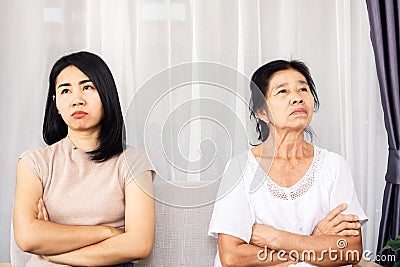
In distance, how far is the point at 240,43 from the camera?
10.5 ft

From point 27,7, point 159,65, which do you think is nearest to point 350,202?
point 159,65

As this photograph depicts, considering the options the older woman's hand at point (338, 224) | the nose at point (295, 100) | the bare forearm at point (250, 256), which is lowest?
the bare forearm at point (250, 256)

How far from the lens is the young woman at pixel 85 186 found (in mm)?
2414

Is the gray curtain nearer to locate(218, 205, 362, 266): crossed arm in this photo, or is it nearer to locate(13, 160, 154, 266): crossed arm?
locate(218, 205, 362, 266): crossed arm

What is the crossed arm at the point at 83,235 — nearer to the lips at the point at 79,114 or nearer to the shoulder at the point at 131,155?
the shoulder at the point at 131,155

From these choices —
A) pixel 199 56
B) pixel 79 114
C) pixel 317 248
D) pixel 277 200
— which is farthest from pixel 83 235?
pixel 199 56

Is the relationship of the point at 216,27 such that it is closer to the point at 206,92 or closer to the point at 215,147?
the point at 206,92

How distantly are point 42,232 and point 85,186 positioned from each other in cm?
23

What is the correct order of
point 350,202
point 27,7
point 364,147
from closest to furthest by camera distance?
point 350,202 < point 27,7 < point 364,147

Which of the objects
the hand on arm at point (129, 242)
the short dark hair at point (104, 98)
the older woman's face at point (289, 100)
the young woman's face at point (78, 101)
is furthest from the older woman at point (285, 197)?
the young woman's face at point (78, 101)

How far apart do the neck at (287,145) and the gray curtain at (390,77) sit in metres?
0.54

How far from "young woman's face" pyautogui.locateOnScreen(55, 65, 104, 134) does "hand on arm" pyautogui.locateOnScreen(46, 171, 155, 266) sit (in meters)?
0.28

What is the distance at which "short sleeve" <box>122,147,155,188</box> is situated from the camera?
98.7 inches

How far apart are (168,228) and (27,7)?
3.87 feet
